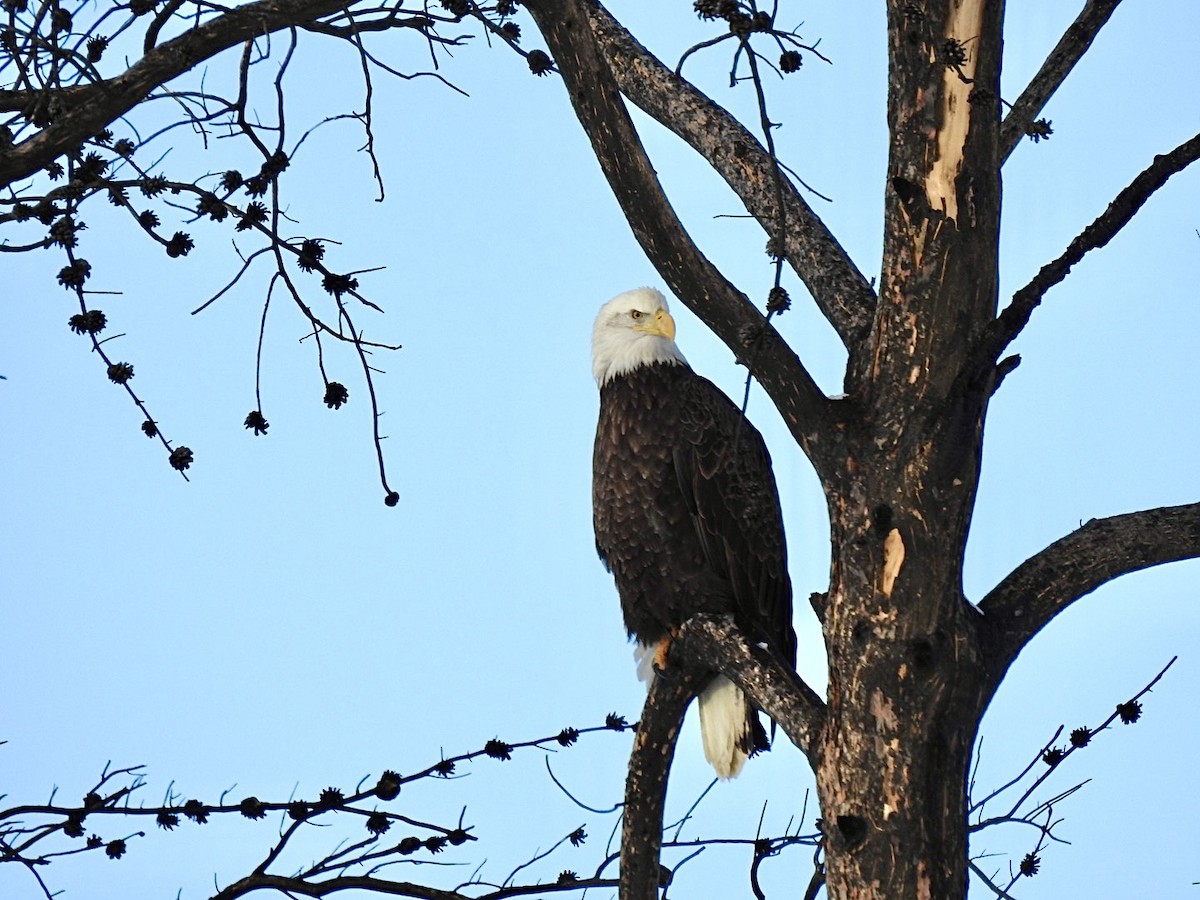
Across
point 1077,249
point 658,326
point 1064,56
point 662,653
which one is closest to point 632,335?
point 658,326

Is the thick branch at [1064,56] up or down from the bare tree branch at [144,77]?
up

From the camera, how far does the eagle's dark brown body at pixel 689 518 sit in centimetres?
479

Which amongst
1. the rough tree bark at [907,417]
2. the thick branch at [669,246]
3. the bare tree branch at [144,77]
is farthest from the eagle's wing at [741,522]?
the bare tree branch at [144,77]

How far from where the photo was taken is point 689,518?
16.0ft

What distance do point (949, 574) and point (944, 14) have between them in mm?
1410

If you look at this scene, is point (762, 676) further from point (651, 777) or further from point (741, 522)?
point (741, 522)

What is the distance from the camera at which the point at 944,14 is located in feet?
11.9

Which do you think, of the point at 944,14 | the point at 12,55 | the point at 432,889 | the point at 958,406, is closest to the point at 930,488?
the point at 958,406

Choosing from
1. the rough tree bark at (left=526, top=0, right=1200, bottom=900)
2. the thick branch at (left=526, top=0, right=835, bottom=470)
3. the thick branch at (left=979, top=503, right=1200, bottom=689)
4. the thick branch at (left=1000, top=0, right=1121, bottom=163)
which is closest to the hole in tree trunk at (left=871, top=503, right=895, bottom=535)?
the rough tree bark at (left=526, top=0, right=1200, bottom=900)

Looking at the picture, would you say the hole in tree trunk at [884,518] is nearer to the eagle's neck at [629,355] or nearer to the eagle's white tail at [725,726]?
the eagle's white tail at [725,726]

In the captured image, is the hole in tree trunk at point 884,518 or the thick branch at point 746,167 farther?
the thick branch at point 746,167

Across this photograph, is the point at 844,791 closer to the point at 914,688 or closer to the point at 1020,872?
the point at 914,688

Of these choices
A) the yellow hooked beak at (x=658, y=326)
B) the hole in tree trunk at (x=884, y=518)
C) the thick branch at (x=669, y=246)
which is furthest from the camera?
the yellow hooked beak at (x=658, y=326)

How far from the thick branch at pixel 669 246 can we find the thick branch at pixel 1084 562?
65 cm
